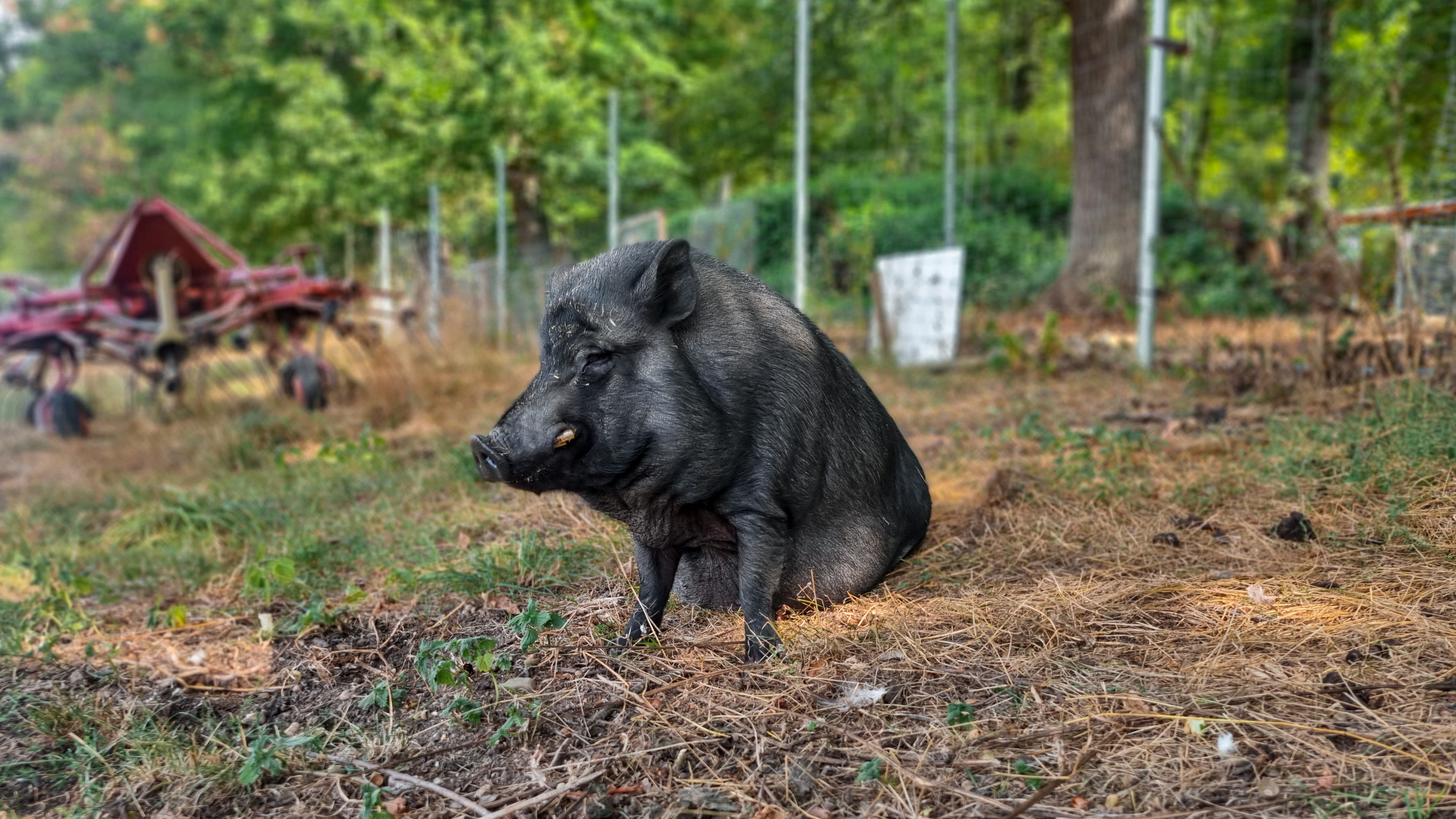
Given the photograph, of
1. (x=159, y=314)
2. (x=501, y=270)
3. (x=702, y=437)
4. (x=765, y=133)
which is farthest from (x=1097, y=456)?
(x=765, y=133)

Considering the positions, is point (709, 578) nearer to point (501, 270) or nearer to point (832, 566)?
point (832, 566)

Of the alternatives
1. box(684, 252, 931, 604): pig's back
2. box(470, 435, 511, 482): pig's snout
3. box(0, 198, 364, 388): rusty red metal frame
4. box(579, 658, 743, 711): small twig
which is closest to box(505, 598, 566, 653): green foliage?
box(579, 658, 743, 711): small twig

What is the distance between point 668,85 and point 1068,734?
19681 mm

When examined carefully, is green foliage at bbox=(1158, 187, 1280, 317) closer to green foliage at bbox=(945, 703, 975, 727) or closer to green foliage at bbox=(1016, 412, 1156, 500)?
green foliage at bbox=(1016, 412, 1156, 500)

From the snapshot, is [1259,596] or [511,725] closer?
[511,725]

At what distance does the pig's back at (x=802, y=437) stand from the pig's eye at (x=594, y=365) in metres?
0.23

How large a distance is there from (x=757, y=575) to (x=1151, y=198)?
578 centimetres

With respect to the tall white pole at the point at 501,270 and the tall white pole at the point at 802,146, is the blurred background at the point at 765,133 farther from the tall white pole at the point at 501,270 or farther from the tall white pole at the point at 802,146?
the tall white pole at the point at 802,146

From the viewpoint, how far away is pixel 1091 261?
31.6ft

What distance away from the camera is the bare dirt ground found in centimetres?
205

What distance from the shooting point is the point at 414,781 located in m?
2.21

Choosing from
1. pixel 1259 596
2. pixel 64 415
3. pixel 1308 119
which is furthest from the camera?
pixel 1308 119

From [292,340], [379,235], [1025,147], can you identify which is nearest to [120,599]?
[292,340]

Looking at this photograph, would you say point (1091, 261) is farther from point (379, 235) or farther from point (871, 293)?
point (379, 235)
